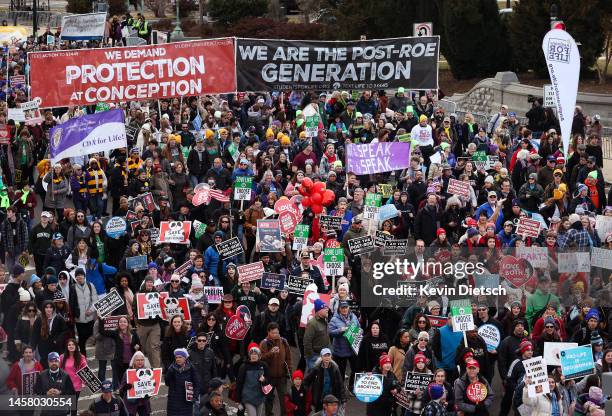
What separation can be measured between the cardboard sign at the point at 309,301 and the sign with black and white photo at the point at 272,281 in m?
0.45

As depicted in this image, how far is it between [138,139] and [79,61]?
1939 mm

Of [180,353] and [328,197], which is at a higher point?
[328,197]

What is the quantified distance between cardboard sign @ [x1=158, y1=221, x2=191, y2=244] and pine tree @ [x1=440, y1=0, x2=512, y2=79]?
21855mm

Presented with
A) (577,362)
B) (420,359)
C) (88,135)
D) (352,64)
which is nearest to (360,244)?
(420,359)

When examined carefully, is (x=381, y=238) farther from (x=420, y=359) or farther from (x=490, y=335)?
(x=420, y=359)

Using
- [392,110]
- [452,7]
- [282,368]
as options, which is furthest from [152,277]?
[452,7]

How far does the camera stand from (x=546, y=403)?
1576 centimetres

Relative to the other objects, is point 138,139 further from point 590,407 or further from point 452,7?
point 452,7

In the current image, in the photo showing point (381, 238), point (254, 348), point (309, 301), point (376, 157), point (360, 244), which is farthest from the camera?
point (376, 157)

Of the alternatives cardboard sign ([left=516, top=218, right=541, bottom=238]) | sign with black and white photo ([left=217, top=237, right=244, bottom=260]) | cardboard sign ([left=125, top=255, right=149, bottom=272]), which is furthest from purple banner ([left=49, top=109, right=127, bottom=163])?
cardboard sign ([left=516, top=218, right=541, bottom=238])

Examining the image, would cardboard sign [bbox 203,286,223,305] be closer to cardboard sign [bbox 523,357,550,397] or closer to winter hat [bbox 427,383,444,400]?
winter hat [bbox 427,383,444,400]

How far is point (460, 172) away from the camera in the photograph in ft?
78.5

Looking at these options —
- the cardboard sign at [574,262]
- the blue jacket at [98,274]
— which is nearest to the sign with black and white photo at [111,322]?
the blue jacket at [98,274]

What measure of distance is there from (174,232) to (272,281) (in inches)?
98.2
